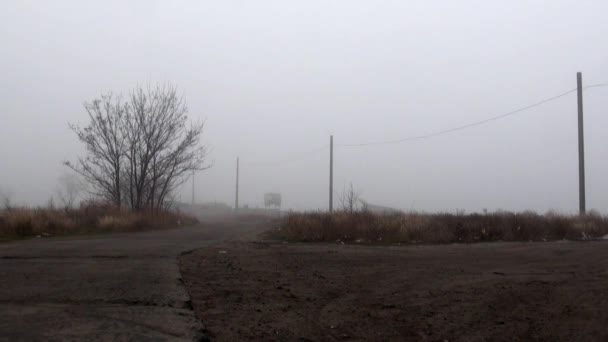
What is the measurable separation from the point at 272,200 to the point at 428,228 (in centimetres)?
6396

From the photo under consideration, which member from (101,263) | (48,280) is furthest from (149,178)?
(48,280)

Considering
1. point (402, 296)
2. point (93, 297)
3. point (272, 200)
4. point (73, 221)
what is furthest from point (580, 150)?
A: point (272, 200)

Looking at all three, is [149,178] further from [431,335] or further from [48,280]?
[431,335]

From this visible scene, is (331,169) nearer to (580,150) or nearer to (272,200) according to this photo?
(580,150)

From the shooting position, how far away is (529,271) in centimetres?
943

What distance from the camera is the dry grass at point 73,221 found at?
685 inches

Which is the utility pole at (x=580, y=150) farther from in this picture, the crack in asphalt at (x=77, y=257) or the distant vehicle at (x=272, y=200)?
the distant vehicle at (x=272, y=200)

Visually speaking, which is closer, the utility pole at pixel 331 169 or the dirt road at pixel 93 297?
the dirt road at pixel 93 297

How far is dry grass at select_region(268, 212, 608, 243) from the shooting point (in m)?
16.6

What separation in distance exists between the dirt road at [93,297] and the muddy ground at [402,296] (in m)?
0.36

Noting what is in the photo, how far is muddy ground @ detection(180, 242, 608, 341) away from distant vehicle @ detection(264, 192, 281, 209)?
223 feet

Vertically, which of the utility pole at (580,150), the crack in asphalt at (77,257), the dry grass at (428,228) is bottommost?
the crack in asphalt at (77,257)

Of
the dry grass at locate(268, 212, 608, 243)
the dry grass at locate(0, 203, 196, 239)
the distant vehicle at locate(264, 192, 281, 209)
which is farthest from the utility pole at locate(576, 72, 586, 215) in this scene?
the distant vehicle at locate(264, 192, 281, 209)

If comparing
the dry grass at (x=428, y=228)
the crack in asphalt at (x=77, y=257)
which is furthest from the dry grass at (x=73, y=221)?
the crack in asphalt at (x=77, y=257)
